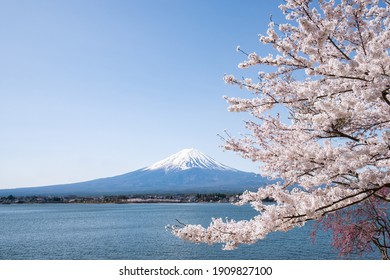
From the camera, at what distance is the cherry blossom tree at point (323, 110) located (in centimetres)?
264

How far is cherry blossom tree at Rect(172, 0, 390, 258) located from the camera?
2.64 meters

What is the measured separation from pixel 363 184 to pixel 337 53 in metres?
1.25

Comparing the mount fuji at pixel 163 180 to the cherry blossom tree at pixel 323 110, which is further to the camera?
the mount fuji at pixel 163 180

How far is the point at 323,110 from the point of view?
2.65 meters

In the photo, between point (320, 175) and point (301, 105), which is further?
point (301, 105)

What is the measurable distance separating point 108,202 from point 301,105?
323ft

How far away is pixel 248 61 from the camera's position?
3.52 metres

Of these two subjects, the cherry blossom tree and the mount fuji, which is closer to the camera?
the cherry blossom tree

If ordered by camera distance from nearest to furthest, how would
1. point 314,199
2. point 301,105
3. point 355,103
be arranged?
point 355,103
point 314,199
point 301,105

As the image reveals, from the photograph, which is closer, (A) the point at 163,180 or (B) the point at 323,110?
(B) the point at 323,110
